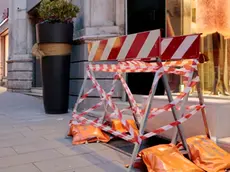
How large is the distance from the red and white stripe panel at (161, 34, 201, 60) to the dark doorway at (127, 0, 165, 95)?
10.4 feet

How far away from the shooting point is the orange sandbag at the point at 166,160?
2848mm

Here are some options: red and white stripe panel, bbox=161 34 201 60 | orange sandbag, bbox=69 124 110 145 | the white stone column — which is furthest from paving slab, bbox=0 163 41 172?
the white stone column

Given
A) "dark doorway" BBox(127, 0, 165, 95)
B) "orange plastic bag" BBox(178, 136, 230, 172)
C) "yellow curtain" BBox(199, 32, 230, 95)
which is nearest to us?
"orange plastic bag" BBox(178, 136, 230, 172)

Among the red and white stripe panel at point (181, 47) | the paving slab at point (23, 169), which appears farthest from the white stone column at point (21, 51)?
the red and white stripe panel at point (181, 47)

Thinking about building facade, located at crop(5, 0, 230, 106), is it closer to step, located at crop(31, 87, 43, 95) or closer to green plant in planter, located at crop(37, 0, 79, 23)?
green plant in planter, located at crop(37, 0, 79, 23)

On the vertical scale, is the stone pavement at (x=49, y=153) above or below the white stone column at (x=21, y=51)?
below

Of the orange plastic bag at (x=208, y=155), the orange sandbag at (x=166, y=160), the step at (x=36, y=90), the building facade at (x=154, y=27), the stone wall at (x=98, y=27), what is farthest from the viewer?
the step at (x=36, y=90)

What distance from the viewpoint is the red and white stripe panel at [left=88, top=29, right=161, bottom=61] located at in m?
3.12

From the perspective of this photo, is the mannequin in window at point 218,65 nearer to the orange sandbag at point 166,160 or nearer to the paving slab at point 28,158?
the orange sandbag at point 166,160

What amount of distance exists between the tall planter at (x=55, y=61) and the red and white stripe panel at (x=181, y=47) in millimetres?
3847

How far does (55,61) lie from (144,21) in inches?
87.0

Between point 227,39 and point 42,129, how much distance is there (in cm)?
382

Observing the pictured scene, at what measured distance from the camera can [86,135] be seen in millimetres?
4379

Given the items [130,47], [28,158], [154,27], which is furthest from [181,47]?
[154,27]
